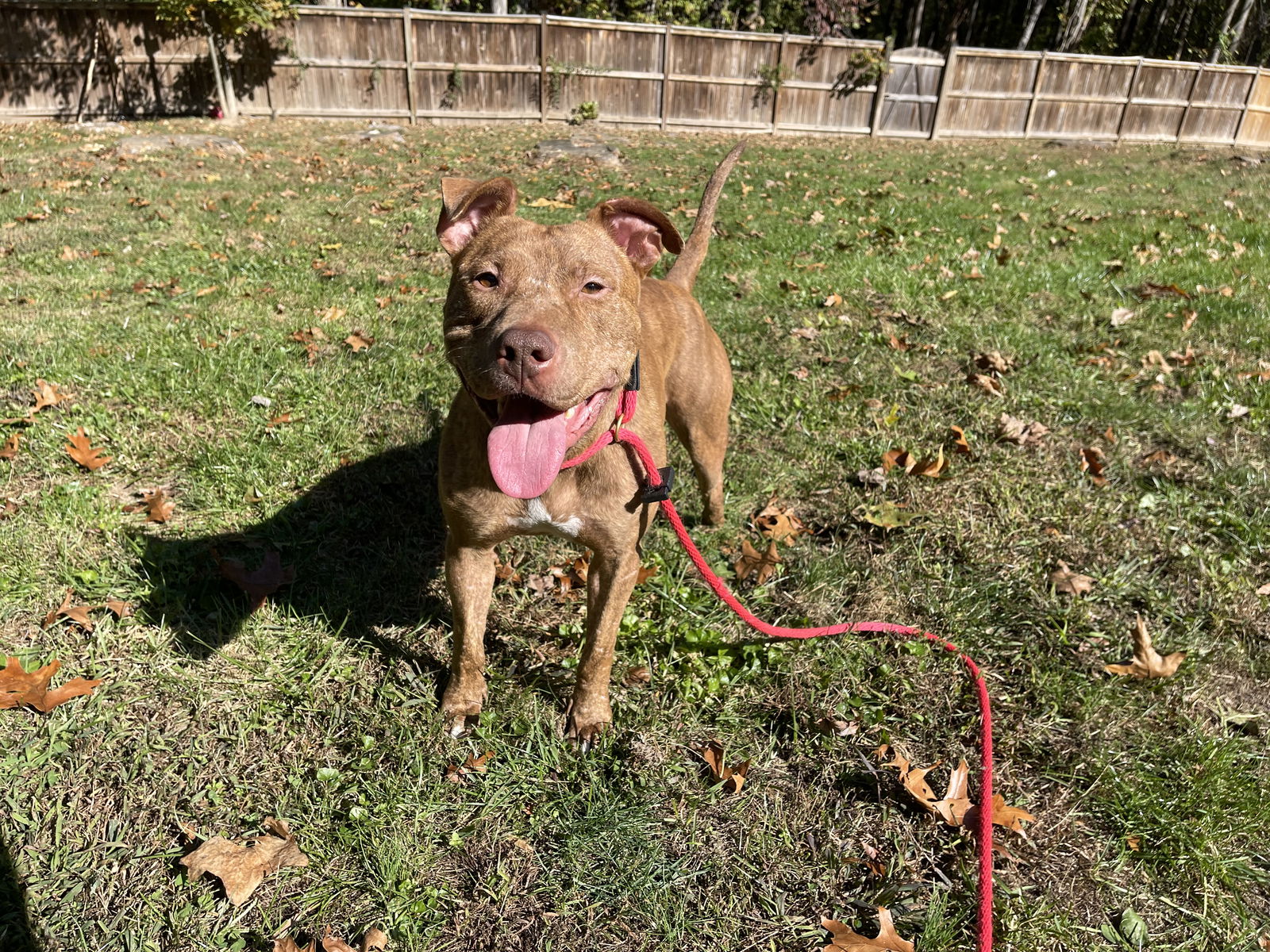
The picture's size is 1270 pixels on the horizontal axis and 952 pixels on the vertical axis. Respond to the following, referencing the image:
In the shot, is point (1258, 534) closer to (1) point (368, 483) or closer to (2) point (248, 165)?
(1) point (368, 483)

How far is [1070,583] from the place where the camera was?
135 inches

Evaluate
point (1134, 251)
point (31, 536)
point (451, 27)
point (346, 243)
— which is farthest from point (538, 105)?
point (31, 536)

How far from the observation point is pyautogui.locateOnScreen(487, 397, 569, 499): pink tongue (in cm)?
216

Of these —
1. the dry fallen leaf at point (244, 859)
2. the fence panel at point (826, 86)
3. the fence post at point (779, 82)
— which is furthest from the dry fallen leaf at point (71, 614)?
the fence panel at point (826, 86)

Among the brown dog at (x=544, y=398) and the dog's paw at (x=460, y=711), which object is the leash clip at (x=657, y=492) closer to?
the brown dog at (x=544, y=398)

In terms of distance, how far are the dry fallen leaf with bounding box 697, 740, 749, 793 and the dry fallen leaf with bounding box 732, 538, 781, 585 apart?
989 millimetres

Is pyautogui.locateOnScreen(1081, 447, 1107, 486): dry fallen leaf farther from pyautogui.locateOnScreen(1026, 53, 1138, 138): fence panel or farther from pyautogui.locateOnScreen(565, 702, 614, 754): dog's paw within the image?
pyautogui.locateOnScreen(1026, 53, 1138, 138): fence panel

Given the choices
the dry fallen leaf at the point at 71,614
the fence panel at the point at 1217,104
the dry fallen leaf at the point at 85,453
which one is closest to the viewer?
the dry fallen leaf at the point at 71,614

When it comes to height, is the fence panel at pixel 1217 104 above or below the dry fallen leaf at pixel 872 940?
above

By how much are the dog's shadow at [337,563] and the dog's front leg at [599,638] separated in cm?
67

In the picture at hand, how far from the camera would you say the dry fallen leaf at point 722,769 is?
2564 mm

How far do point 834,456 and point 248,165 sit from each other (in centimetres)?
1134

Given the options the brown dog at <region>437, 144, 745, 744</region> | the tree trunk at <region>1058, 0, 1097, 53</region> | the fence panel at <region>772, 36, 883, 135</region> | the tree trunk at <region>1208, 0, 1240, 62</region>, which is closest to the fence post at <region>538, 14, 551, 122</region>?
the fence panel at <region>772, 36, 883, 135</region>

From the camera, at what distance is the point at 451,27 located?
18109mm
